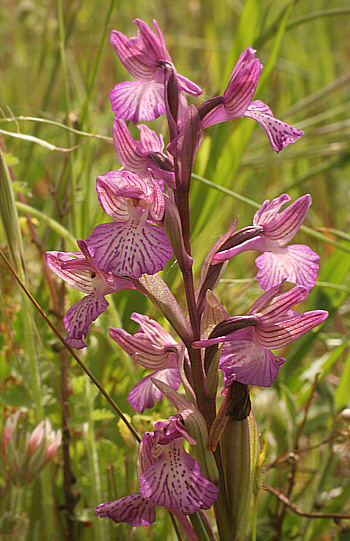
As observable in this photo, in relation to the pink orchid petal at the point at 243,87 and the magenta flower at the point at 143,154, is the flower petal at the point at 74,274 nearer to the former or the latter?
the magenta flower at the point at 143,154

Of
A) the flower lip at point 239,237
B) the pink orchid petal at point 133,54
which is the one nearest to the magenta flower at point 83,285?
the flower lip at point 239,237

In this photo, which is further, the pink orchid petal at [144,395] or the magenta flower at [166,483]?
the pink orchid petal at [144,395]

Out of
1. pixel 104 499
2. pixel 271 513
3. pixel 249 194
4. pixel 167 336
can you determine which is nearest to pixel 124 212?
pixel 167 336

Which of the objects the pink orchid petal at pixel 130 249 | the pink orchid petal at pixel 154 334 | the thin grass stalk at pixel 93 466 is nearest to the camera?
the pink orchid petal at pixel 130 249

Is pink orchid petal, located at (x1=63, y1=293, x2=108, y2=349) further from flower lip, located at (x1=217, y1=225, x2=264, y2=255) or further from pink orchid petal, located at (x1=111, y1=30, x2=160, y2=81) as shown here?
pink orchid petal, located at (x1=111, y1=30, x2=160, y2=81)

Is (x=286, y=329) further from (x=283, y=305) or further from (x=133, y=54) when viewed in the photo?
(x=133, y=54)

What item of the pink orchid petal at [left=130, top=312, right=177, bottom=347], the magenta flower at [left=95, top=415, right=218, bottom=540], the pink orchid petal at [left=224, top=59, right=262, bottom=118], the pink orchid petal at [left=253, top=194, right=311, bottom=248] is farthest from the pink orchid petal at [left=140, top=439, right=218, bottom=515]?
the pink orchid petal at [left=224, top=59, right=262, bottom=118]

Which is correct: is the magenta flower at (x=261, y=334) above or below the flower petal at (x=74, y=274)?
below
